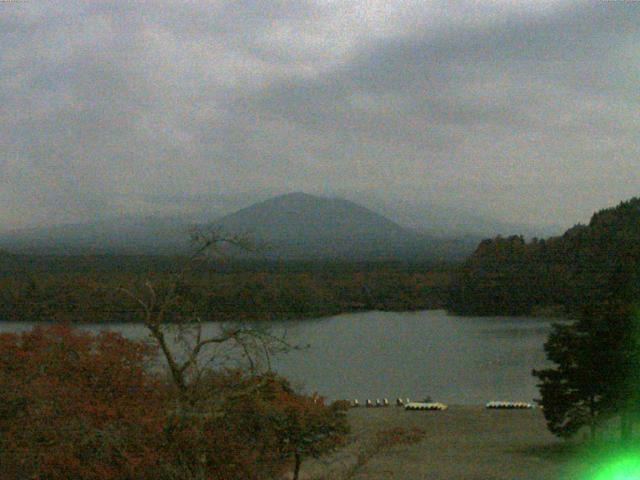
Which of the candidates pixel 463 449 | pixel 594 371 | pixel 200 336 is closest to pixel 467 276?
pixel 463 449

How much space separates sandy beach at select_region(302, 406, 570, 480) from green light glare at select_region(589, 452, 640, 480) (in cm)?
40

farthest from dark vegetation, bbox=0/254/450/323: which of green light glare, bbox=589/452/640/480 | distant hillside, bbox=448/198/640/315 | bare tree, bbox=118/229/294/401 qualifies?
green light glare, bbox=589/452/640/480

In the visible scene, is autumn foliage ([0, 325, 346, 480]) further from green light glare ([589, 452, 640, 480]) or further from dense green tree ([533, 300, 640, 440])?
dense green tree ([533, 300, 640, 440])

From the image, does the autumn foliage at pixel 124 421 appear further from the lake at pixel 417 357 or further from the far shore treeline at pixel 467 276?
the far shore treeline at pixel 467 276

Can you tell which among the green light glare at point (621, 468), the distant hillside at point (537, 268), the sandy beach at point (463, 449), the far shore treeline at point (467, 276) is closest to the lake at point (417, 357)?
the far shore treeline at point (467, 276)

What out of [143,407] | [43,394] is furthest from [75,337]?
[143,407]

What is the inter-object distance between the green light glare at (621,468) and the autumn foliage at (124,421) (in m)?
2.46

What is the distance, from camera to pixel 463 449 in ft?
25.3

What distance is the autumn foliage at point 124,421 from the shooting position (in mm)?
2664

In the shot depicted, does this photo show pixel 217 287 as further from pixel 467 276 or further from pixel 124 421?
pixel 467 276

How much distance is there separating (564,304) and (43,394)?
70.9ft

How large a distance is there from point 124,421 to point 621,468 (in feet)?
13.0

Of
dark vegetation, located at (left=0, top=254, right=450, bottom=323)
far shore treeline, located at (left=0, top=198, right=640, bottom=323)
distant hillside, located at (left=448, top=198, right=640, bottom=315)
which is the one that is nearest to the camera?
dark vegetation, located at (left=0, top=254, right=450, bottom=323)

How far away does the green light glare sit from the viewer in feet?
15.2
